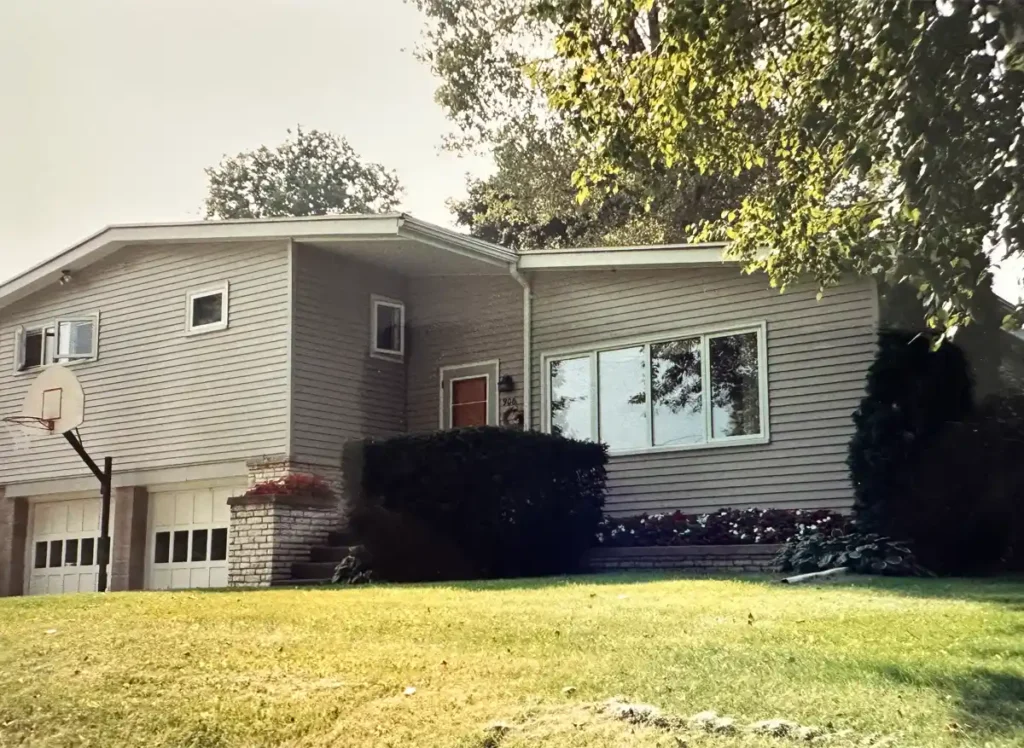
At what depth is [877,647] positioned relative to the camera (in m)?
6.13

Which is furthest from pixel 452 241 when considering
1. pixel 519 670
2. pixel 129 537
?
pixel 519 670

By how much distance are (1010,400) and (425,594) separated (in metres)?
6.89

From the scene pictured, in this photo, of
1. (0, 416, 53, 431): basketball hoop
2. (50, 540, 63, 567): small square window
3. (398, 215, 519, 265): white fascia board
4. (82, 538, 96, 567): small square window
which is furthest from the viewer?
(50, 540, 63, 567): small square window

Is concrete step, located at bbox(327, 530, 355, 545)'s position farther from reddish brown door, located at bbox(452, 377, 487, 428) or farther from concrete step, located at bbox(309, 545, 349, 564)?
reddish brown door, located at bbox(452, 377, 487, 428)

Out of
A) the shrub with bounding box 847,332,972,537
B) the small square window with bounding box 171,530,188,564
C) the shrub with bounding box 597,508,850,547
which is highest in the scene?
the shrub with bounding box 847,332,972,537

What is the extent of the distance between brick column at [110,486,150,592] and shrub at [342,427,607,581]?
5.86m

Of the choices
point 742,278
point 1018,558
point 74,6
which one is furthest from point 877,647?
point 74,6

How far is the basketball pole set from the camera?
16172 mm

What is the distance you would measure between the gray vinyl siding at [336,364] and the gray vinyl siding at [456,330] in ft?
1.27

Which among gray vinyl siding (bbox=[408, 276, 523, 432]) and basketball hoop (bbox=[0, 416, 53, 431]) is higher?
gray vinyl siding (bbox=[408, 276, 523, 432])

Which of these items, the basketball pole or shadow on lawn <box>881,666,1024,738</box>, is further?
the basketball pole

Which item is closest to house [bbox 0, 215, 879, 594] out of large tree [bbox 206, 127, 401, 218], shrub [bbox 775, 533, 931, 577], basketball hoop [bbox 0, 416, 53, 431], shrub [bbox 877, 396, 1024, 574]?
basketball hoop [bbox 0, 416, 53, 431]

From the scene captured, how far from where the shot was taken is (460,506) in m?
12.8

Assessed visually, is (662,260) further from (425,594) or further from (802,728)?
(802,728)
